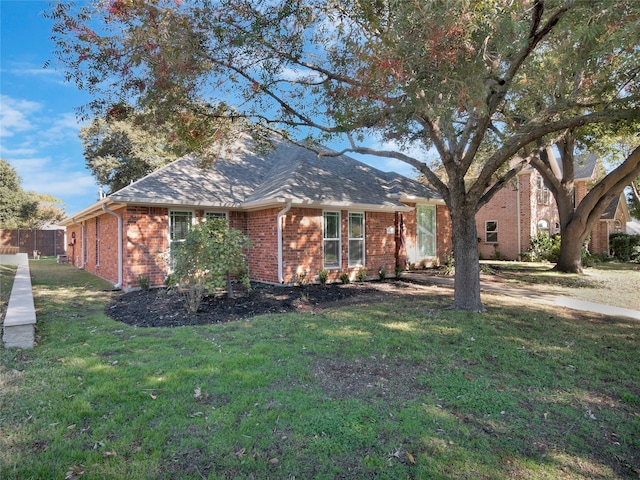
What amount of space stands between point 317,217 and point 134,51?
686 centimetres

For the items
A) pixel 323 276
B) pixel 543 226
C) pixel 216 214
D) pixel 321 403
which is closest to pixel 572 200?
pixel 543 226

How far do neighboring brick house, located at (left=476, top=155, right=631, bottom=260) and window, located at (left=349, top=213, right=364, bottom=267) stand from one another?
11486 mm

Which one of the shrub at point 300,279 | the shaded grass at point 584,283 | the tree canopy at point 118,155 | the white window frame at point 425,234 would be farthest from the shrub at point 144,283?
the tree canopy at point 118,155

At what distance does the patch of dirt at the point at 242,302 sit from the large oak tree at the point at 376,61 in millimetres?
2966

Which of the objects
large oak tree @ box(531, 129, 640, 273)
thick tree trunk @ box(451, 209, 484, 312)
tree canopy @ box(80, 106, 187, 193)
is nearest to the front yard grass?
thick tree trunk @ box(451, 209, 484, 312)

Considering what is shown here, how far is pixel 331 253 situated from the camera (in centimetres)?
1213

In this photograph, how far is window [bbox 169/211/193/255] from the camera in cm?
1114

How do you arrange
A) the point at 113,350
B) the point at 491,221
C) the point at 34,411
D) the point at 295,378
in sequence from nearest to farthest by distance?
1. the point at 34,411
2. the point at 295,378
3. the point at 113,350
4. the point at 491,221

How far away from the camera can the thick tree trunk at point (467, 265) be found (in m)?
7.68

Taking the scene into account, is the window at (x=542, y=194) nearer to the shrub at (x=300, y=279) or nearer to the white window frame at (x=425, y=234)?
the white window frame at (x=425, y=234)

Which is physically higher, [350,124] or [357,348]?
[350,124]

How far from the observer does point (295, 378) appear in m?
4.23

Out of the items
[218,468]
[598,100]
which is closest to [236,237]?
[218,468]

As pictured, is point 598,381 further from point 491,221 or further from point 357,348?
point 491,221
